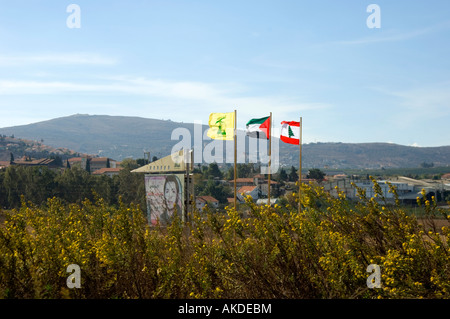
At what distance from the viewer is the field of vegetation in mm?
5383

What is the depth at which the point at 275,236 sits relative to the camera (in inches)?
246

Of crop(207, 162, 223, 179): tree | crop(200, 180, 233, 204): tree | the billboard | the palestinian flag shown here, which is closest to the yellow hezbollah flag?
the palestinian flag

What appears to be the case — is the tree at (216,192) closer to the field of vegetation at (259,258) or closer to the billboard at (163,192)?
the billboard at (163,192)

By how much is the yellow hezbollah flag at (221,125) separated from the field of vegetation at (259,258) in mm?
11410

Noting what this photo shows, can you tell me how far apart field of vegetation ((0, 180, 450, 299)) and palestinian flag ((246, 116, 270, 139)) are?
12346 millimetres

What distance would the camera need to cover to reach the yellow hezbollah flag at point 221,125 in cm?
1800

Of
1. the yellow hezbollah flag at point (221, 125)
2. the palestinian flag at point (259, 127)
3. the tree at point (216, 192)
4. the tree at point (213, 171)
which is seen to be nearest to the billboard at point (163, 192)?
the yellow hezbollah flag at point (221, 125)

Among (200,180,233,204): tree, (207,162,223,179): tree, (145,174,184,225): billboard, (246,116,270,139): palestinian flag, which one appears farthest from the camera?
(207,162,223,179): tree

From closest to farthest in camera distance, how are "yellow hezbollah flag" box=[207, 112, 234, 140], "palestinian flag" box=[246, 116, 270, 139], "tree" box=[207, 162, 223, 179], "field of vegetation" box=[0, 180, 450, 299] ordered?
"field of vegetation" box=[0, 180, 450, 299]
"yellow hezbollah flag" box=[207, 112, 234, 140]
"palestinian flag" box=[246, 116, 270, 139]
"tree" box=[207, 162, 223, 179]

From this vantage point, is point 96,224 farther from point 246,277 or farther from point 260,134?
point 260,134

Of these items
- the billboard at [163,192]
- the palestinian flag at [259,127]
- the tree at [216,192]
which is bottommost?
the tree at [216,192]

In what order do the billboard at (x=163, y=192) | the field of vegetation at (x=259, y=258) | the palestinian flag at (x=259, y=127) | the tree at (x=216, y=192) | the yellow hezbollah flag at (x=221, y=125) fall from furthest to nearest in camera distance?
the tree at (x=216, y=192)
the billboard at (x=163, y=192)
the palestinian flag at (x=259, y=127)
the yellow hezbollah flag at (x=221, y=125)
the field of vegetation at (x=259, y=258)

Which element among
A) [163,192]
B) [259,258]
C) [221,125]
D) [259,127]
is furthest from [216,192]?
[259,258]

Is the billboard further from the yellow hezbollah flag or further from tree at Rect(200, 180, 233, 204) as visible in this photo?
tree at Rect(200, 180, 233, 204)
